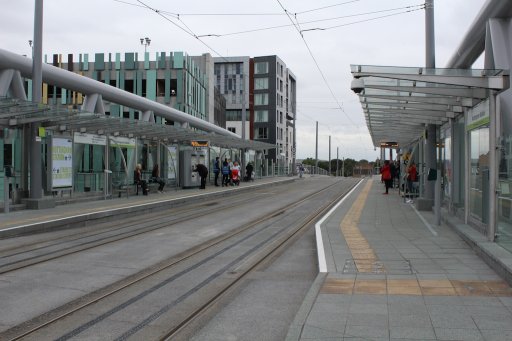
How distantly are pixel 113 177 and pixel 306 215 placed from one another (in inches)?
367

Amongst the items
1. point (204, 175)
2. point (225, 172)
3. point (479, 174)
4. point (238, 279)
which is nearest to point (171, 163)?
point (204, 175)

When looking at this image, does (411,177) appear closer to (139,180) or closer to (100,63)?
(139,180)

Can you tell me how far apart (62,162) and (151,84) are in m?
36.4

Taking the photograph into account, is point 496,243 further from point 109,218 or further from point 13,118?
point 13,118

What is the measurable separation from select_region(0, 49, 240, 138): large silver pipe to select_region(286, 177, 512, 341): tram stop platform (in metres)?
14.4

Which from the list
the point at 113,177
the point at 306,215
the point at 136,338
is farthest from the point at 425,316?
the point at 113,177

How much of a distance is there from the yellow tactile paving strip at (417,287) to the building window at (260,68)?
272 ft

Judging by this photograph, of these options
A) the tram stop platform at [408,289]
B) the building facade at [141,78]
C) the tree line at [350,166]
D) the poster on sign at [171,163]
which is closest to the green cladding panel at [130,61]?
the building facade at [141,78]

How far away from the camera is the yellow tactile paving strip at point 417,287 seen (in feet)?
20.8

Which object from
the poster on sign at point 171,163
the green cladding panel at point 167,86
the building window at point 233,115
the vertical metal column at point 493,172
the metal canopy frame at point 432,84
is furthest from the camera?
the building window at point 233,115

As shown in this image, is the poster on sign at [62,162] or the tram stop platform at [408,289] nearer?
the tram stop platform at [408,289]

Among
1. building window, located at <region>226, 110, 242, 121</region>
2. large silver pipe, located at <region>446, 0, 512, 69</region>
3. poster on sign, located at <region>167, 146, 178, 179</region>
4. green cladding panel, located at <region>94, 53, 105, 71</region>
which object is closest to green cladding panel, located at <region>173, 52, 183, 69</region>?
green cladding panel, located at <region>94, 53, 105, 71</region>

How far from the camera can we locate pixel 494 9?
36.4 ft

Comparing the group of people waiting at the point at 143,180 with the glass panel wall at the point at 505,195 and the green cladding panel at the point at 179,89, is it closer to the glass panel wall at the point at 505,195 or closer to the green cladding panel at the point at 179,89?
the glass panel wall at the point at 505,195
